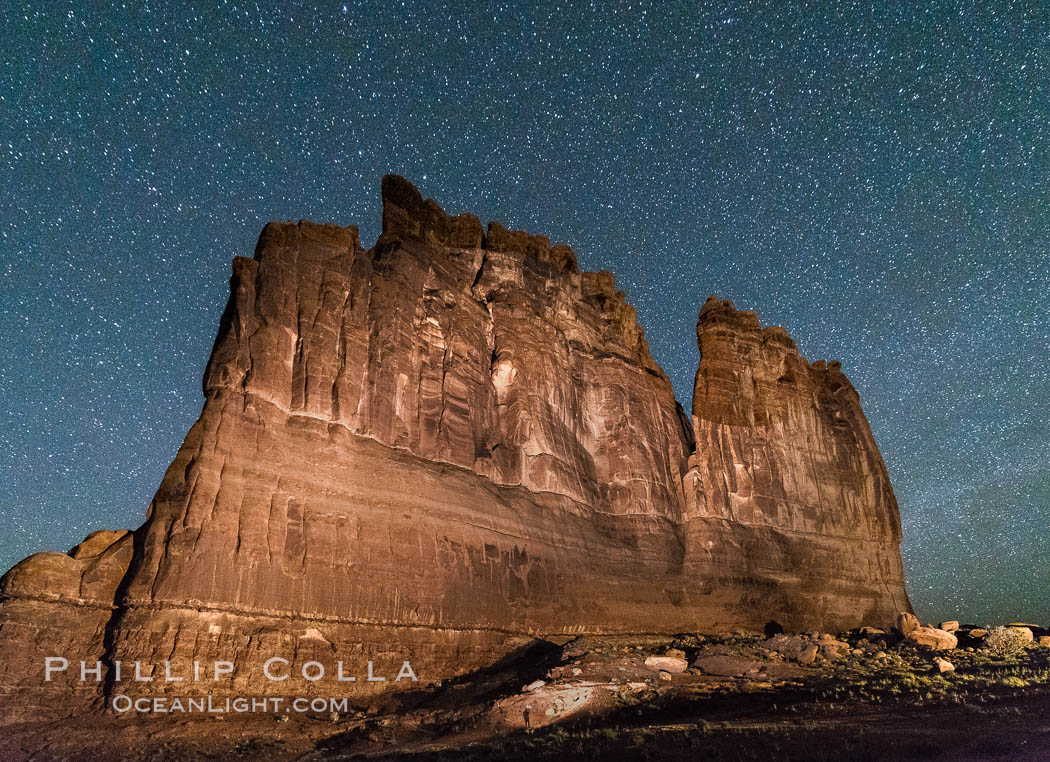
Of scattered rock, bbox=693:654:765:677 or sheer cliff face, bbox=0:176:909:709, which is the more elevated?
sheer cliff face, bbox=0:176:909:709

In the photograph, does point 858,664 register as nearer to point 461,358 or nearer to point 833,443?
point 461,358

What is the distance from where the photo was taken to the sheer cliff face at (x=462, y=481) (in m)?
24.7

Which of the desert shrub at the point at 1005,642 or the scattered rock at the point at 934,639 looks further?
the scattered rock at the point at 934,639

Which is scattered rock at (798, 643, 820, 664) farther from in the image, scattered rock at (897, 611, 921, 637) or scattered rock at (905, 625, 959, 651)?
scattered rock at (897, 611, 921, 637)

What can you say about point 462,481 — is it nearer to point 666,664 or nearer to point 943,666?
point 666,664

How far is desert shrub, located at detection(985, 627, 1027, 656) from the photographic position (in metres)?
31.5

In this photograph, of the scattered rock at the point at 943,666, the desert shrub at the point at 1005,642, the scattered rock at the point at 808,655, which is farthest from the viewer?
the desert shrub at the point at 1005,642

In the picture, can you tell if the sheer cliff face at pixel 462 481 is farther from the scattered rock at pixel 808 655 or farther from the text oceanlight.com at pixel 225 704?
the scattered rock at pixel 808 655

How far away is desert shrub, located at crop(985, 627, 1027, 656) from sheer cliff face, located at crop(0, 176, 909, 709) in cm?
1479

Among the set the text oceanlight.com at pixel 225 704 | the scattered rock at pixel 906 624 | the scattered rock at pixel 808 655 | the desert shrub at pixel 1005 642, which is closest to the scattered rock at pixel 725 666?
the scattered rock at pixel 808 655

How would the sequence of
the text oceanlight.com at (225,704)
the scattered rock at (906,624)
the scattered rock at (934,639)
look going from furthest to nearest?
the scattered rock at (906,624), the scattered rock at (934,639), the text oceanlight.com at (225,704)

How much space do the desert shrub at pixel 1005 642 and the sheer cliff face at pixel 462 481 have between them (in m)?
14.8

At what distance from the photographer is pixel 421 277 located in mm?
37938

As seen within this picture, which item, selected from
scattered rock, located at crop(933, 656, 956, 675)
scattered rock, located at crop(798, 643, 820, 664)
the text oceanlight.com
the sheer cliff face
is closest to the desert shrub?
scattered rock, located at crop(933, 656, 956, 675)
